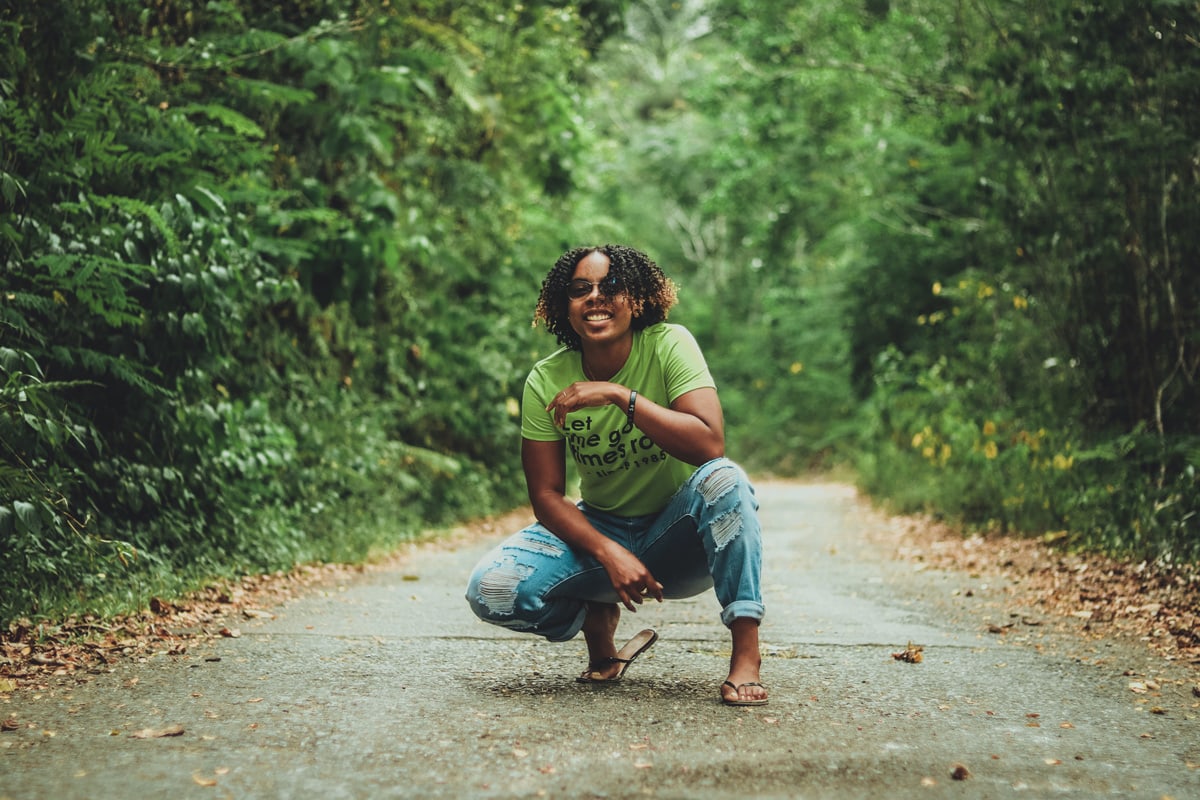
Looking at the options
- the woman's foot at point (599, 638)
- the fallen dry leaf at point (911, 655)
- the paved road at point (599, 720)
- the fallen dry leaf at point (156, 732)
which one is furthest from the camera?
the fallen dry leaf at point (911, 655)

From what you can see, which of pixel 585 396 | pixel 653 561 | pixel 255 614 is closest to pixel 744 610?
pixel 653 561

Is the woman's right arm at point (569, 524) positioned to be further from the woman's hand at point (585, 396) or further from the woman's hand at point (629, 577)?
the woman's hand at point (585, 396)

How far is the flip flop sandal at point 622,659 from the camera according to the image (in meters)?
4.28

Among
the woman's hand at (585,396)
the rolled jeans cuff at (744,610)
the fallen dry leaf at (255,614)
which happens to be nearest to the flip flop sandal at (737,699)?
the rolled jeans cuff at (744,610)

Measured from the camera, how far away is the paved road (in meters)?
2.94

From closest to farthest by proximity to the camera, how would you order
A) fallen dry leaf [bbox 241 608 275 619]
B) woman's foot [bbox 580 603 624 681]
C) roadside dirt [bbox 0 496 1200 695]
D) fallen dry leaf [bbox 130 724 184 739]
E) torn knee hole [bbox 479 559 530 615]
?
fallen dry leaf [bbox 130 724 184 739] < torn knee hole [bbox 479 559 530 615] < woman's foot [bbox 580 603 624 681] < roadside dirt [bbox 0 496 1200 695] < fallen dry leaf [bbox 241 608 275 619]

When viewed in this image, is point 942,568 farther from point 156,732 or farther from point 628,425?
point 156,732

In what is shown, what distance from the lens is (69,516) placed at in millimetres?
5223

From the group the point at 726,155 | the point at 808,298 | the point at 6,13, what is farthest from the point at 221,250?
the point at 808,298

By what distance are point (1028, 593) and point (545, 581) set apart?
161 inches

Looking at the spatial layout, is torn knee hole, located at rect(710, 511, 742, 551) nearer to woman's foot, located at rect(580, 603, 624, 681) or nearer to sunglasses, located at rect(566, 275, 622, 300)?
woman's foot, located at rect(580, 603, 624, 681)

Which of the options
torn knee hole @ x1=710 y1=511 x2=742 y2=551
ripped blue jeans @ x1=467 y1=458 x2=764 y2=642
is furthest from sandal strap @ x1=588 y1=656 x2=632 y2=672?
torn knee hole @ x1=710 y1=511 x2=742 y2=551

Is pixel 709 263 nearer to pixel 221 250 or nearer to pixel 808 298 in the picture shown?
pixel 808 298

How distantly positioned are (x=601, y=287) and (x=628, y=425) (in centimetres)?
52
